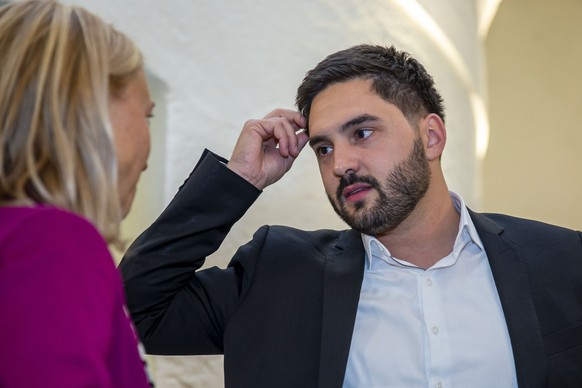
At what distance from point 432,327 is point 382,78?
65 centimetres

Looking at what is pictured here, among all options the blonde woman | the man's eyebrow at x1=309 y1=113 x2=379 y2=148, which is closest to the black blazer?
the man's eyebrow at x1=309 y1=113 x2=379 y2=148

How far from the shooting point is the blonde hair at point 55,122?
0.74 meters

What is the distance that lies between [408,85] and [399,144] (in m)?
0.21

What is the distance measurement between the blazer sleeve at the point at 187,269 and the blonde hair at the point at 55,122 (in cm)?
85

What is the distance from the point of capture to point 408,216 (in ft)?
5.92

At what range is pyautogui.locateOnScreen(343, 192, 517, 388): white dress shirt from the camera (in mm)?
1567

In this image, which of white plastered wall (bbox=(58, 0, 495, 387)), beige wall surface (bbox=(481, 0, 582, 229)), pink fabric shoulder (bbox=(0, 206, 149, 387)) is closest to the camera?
pink fabric shoulder (bbox=(0, 206, 149, 387))

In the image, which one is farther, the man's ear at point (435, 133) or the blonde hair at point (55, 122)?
the man's ear at point (435, 133)

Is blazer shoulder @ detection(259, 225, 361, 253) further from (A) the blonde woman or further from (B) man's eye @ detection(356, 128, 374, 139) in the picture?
(A) the blonde woman

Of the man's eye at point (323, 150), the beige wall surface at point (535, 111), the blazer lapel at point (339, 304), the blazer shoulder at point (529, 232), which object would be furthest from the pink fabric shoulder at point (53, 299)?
the beige wall surface at point (535, 111)

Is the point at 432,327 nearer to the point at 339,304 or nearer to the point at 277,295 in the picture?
the point at 339,304

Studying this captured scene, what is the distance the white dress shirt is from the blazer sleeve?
337 millimetres

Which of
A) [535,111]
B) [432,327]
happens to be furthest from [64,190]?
[535,111]

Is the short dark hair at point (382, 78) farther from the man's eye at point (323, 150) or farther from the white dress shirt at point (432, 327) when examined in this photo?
the white dress shirt at point (432, 327)
